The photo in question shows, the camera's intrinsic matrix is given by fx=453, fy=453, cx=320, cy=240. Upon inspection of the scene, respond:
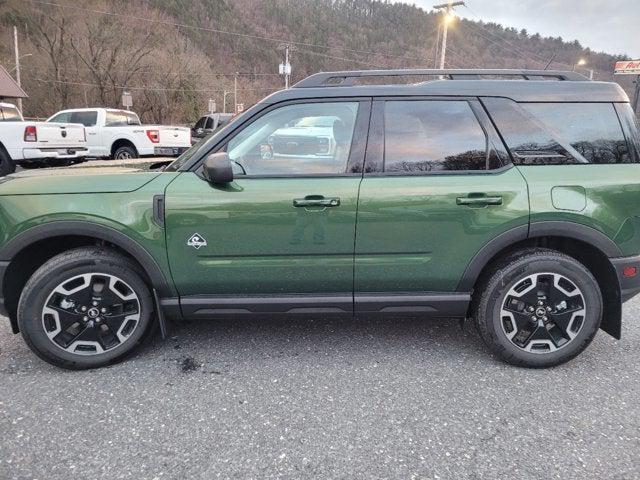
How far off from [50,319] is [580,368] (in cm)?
341

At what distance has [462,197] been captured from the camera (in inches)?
108

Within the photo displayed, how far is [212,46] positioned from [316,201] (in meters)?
70.4

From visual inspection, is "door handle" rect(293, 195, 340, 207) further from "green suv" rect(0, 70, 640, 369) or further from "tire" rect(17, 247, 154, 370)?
"tire" rect(17, 247, 154, 370)

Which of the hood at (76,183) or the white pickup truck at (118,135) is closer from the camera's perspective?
the hood at (76,183)

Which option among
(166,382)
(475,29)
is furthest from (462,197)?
(475,29)

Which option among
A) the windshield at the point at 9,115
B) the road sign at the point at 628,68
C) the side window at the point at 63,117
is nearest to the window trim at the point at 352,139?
the windshield at the point at 9,115

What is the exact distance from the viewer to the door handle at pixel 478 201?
2.75 meters

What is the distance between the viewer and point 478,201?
9.04 feet

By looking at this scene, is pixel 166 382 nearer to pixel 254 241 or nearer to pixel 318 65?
pixel 254 241

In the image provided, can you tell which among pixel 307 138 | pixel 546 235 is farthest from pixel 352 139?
pixel 546 235

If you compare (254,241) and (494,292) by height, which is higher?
(254,241)

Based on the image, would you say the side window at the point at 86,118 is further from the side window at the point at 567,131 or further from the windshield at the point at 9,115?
the side window at the point at 567,131

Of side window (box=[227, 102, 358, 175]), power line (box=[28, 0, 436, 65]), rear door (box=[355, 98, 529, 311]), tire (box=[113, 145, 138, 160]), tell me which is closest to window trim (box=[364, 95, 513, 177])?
rear door (box=[355, 98, 529, 311])

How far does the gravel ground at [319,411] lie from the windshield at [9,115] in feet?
29.8
